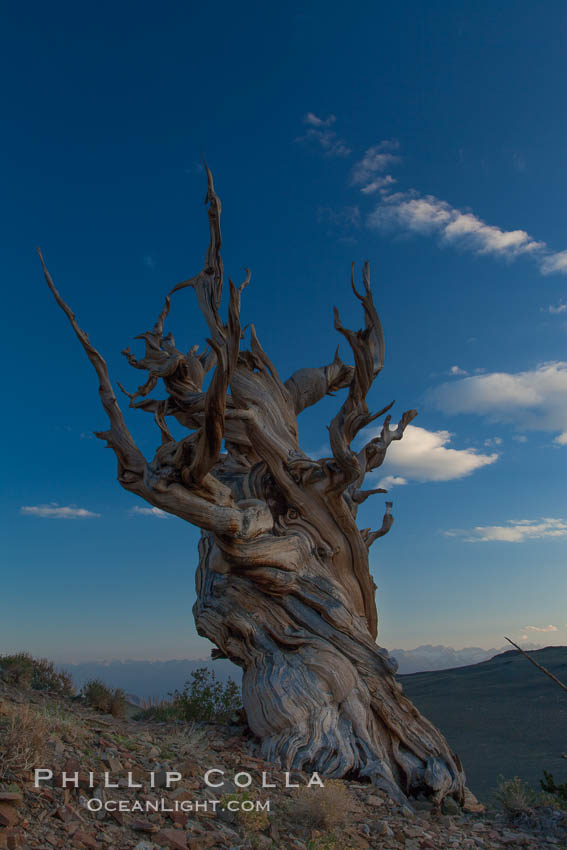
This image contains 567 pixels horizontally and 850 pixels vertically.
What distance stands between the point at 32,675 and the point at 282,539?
5.43m

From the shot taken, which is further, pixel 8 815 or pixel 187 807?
pixel 187 807

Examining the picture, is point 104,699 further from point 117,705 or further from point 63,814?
point 63,814

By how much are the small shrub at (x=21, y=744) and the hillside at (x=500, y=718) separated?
7.89 metres

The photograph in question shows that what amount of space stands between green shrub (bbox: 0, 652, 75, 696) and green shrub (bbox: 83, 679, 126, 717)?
0.64m

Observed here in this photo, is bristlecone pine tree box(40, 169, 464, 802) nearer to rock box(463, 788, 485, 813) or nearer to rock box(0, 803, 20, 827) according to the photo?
rock box(463, 788, 485, 813)

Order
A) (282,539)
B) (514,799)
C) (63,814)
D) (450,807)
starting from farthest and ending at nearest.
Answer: (282,539), (450,807), (514,799), (63,814)

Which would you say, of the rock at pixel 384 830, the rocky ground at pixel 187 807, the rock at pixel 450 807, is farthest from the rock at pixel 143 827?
the rock at pixel 450 807

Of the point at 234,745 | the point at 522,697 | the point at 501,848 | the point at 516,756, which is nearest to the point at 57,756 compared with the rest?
the point at 234,745

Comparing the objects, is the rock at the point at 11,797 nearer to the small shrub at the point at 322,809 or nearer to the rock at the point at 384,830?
the small shrub at the point at 322,809

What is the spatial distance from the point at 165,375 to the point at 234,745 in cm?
520

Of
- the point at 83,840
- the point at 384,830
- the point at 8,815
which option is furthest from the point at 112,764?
the point at 384,830

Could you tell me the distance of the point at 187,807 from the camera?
4.87 metres

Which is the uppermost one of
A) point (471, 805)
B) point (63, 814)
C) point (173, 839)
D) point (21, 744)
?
point (21, 744)

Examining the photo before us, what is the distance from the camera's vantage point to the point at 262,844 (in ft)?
14.9
